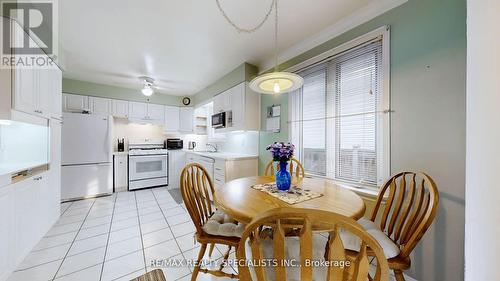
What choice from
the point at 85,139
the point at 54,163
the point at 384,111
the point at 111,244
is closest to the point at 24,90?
the point at 54,163

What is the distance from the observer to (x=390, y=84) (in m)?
1.56

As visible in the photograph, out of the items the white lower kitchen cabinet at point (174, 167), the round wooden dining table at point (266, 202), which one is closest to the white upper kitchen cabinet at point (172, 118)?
the white lower kitchen cabinet at point (174, 167)

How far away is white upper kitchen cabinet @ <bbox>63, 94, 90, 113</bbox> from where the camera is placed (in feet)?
11.6

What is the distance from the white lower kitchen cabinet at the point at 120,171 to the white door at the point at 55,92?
165 centimetres

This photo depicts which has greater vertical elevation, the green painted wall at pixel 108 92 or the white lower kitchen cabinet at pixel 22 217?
the green painted wall at pixel 108 92

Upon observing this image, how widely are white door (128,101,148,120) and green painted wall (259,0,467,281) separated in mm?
4812

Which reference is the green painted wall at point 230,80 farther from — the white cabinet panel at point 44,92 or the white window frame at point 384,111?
the white cabinet panel at point 44,92

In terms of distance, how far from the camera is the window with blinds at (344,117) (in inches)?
65.9

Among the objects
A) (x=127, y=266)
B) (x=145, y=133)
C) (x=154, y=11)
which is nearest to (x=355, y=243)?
(x=127, y=266)

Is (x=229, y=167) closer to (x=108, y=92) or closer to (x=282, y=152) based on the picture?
(x=282, y=152)

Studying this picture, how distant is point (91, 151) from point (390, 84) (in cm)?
Result: 484

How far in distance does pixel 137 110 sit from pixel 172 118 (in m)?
0.82

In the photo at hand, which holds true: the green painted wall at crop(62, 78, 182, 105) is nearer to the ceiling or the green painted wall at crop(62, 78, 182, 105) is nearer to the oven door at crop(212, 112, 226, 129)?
the ceiling

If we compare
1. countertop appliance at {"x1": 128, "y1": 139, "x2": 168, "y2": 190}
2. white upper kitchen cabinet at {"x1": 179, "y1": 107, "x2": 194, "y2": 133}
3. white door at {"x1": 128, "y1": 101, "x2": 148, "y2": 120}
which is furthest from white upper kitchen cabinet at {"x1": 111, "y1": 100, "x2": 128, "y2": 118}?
white upper kitchen cabinet at {"x1": 179, "y1": 107, "x2": 194, "y2": 133}
